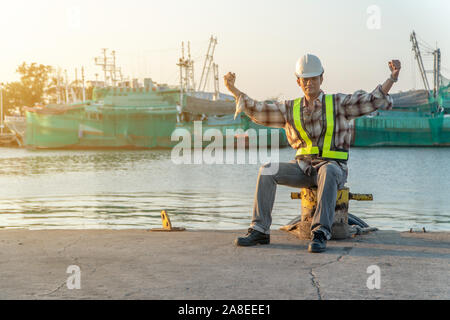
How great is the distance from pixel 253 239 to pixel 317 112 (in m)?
1.14

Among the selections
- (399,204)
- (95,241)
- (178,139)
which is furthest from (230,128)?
(95,241)

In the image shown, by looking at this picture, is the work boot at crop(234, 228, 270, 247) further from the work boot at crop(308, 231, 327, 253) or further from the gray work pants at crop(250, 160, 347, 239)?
the work boot at crop(308, 231, 327, 253)

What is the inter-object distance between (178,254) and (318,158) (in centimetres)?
138

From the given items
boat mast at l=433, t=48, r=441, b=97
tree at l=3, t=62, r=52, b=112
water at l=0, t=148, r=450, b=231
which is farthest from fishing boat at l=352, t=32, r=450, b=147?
tree at l=3, t=62, r=52, b=112

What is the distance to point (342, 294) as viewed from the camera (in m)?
3.25

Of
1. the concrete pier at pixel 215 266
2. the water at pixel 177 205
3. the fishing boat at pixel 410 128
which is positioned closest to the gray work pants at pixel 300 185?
the concrete pier at pixel 215 266

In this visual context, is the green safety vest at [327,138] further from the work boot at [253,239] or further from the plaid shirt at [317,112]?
the work boot at [253,239]

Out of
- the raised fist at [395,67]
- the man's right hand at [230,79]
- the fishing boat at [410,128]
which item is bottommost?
the fishing boat at [410,128]

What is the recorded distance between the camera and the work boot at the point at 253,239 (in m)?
4.78

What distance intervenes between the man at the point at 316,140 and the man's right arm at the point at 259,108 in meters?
0.05

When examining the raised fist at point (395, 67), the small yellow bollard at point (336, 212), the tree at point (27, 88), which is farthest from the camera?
the tree at point (27, 88)

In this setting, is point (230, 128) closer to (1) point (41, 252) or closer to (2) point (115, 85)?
(2) point (115, 85)

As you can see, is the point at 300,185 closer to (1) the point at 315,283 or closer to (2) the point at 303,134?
(2) the point at 303,134

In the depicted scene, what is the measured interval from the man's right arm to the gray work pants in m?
0.39
